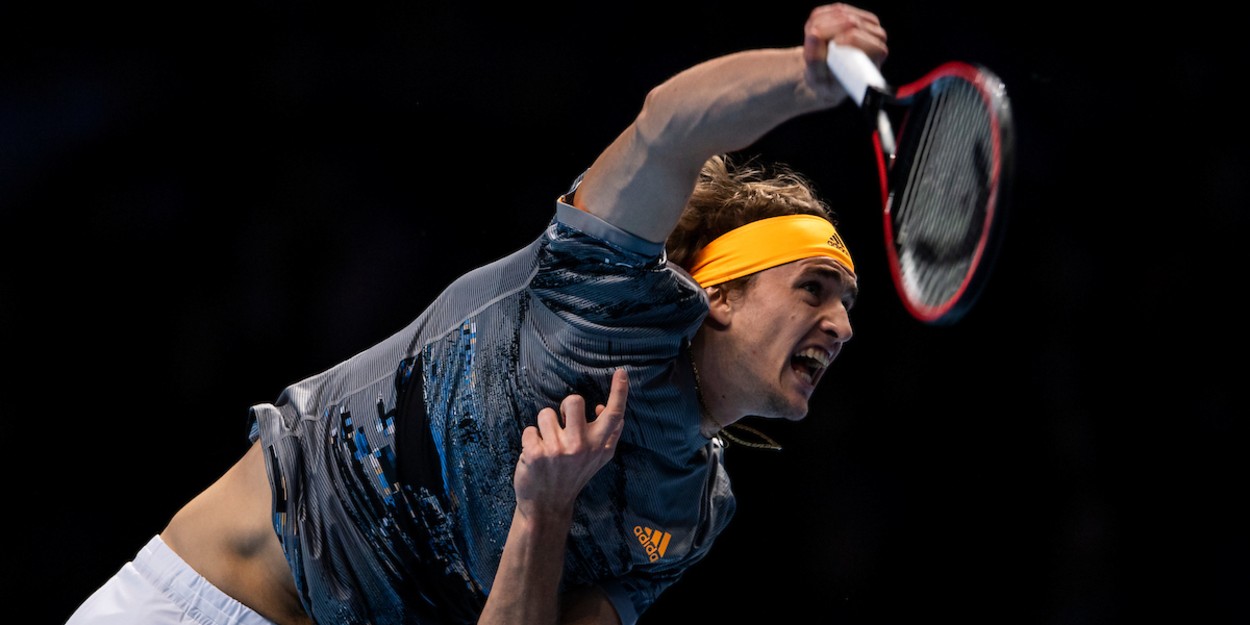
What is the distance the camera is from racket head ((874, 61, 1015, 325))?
1547 mm

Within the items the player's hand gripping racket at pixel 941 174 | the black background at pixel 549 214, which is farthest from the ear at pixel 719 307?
the black background at pixel 549 214

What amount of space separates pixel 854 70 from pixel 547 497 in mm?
840

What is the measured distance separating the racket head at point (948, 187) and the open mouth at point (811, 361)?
0.38 meters

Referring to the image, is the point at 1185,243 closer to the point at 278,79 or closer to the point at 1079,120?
the point at 1079,120

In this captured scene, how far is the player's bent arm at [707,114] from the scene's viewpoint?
63.4 inches

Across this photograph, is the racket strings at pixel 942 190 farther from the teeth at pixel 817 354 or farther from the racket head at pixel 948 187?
the teeth at pixel 817 354

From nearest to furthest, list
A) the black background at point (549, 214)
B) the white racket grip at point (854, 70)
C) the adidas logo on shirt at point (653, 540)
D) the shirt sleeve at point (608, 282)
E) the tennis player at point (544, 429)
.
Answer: the white racket grip at point (854, 70) < the shirt sleeve at point (608, 282) < the tennis player at point (544, 429) < the adidas logo on shirt at point (653, 540) < the black background at point (549, 214)

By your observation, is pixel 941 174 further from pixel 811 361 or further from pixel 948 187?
pixel 811 361

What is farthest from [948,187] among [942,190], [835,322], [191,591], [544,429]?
[191,591]

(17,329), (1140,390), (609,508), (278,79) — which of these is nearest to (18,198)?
(17,329)

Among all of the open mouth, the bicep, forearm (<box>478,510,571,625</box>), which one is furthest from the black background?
the bicep

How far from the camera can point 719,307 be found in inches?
90.8

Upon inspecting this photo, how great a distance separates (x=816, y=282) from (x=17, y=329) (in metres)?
2.19

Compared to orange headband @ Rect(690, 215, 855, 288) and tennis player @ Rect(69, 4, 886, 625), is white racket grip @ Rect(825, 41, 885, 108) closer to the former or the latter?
tennis player @ Rect(69, 4, 886, 625)
